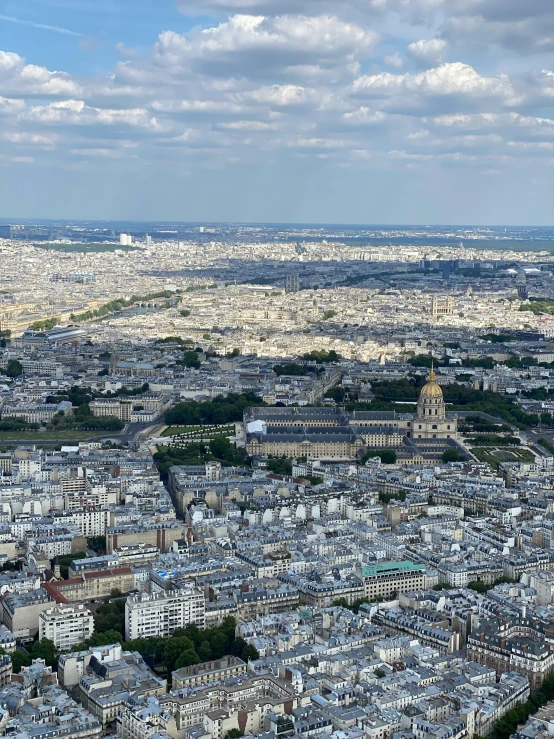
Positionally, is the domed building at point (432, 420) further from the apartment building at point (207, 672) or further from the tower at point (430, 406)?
the apartment building at point (207, 672)

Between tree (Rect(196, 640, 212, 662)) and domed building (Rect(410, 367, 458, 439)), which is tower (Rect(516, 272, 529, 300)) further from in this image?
tree (Rect(196, 640, 212, 662))

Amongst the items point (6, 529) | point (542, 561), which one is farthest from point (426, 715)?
point (6, 529)

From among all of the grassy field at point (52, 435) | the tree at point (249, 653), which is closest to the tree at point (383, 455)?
the grassy field at point (52, 435)

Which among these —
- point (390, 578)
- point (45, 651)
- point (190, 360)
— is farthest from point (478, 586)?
point (190, 360)

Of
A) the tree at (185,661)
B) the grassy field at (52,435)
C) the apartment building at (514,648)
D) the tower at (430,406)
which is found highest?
the tower at (430,406)

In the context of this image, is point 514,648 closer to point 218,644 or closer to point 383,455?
point 218,644

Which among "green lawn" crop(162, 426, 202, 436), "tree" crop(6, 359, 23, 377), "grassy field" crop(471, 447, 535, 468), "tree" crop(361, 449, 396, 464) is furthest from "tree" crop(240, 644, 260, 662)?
"tree" crop(6, 359, 23, 377)
